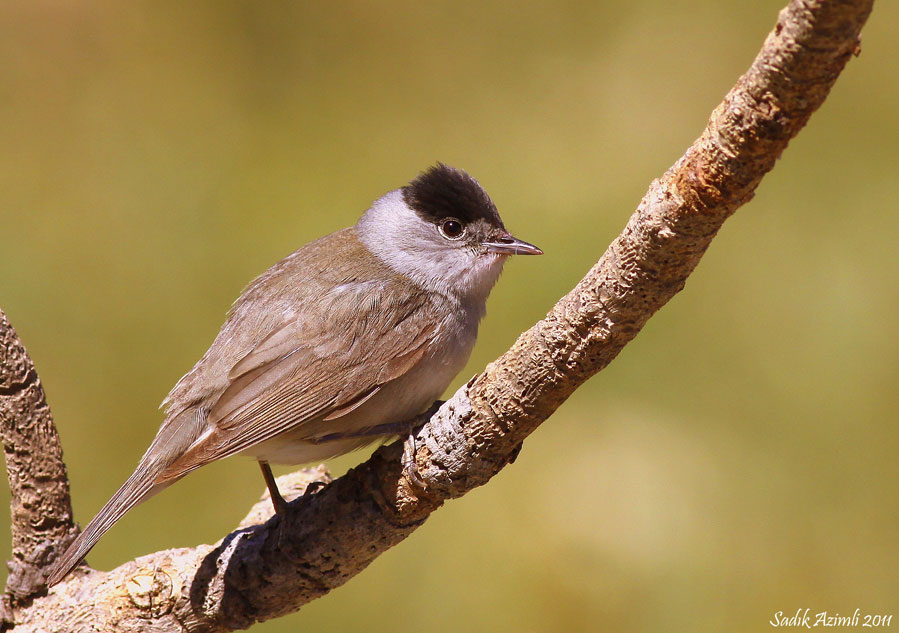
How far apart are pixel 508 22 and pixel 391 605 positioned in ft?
13.7

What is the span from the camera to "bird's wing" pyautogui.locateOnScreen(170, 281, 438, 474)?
305 cm

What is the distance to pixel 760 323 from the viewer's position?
5.34 meters

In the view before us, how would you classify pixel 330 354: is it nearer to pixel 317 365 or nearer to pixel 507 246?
pixel 317 365

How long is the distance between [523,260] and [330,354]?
2.86 metres

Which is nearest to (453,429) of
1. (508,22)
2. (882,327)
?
(882,327)

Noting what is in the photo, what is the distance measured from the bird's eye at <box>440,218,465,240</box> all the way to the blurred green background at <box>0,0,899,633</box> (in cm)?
166

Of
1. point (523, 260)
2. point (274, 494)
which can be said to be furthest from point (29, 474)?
point (523, 260)

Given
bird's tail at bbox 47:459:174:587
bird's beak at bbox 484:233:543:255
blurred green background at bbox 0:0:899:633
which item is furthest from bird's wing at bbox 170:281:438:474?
blurred green background at bbox 0:0:899:633

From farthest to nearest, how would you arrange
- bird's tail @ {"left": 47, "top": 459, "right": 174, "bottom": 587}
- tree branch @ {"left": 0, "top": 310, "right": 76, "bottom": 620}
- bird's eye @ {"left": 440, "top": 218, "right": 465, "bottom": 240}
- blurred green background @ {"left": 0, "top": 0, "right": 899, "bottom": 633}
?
blurred green background @ {"left": 0, "top": 0, "right": 899, "bottom": 633} < bird's eye @ {"left": 440, "top": 218, "right": 465, "bottom": 240} < tree branch @ {"left": 0, "top": 310, "right": 76, "bottom": 620} < bird's tail @ {"left": 47, "top": 459, "right": 174, "bottom": 587}

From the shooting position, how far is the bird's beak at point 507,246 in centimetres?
358

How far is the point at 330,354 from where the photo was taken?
3182 mm

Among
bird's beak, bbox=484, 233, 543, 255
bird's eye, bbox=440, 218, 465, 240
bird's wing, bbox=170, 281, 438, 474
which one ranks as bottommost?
bird's wing, bbox=170, 281, 438, 474

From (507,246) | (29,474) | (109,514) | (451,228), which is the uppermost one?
(451,228)

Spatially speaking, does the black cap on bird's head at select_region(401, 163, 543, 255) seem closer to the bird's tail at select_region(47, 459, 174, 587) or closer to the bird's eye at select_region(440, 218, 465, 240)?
the bird's eye at select_region(440, 218, 465, 240)
